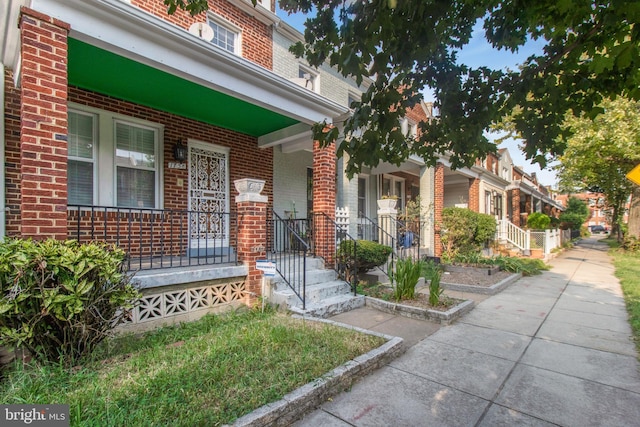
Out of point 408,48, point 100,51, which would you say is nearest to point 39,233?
point 100,51

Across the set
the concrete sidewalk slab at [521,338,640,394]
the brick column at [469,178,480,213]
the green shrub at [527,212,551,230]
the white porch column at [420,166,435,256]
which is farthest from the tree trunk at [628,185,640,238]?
the concrete sidewalk slab at [521,338,640,394]

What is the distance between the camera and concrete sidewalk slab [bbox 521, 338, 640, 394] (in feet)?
10.5

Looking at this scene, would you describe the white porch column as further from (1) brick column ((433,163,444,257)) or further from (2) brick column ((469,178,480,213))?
(2) brick column ((469,178,480,213))

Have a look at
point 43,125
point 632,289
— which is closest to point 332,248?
point 43,125

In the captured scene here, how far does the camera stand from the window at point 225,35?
6.95 metres

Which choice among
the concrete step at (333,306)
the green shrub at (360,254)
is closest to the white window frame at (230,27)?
the green shrub at (360,254)

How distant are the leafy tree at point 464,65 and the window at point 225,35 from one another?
15.1 feet

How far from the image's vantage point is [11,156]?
4.53 meters

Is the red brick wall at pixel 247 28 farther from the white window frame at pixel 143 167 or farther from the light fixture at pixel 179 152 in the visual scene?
the light fixture at pixel 179 152

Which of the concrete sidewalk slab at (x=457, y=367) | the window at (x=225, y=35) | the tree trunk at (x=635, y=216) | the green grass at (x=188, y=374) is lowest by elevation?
the concrete sidewalk slab at (x=457, y=367)

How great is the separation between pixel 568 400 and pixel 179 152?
21.9ft

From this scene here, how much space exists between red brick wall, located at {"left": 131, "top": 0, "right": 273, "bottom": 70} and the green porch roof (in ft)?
5.83

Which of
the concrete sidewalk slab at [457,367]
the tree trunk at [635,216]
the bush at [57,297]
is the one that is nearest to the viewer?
the bush at [57,297]

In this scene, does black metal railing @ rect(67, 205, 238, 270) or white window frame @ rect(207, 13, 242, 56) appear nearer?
black metal railing @ rect(67, 205, 238, 270)
